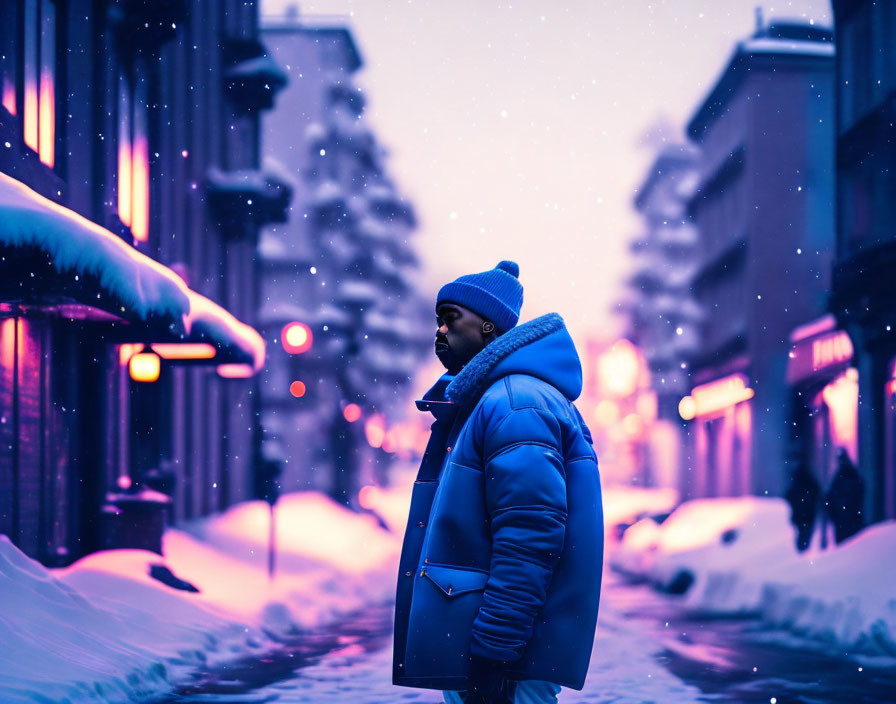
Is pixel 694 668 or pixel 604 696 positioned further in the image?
pixel 694 668

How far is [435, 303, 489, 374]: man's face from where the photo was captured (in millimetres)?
3896

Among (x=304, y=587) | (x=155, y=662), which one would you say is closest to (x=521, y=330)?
(x=155, y=662)

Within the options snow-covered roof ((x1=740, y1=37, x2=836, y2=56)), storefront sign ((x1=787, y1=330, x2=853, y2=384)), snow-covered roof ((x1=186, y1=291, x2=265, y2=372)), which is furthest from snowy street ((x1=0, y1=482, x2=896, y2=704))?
snow-covered roof ((x1=740, y1=37, x2=836, y2=56))

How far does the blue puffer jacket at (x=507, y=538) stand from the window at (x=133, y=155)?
12.4 meters

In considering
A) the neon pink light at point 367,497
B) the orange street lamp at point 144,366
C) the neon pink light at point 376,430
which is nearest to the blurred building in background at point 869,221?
the orange street lamp at point 144,366

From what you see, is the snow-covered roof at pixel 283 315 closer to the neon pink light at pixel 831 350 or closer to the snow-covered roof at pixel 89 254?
the neon pink light at pixel 831 350

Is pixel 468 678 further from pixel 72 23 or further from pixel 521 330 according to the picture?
pixel 72 23

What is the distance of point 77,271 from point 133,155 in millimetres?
7194

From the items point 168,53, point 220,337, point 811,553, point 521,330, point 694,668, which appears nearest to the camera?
point 521,330

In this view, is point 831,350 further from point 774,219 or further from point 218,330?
point 218,330

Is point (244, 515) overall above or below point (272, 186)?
below

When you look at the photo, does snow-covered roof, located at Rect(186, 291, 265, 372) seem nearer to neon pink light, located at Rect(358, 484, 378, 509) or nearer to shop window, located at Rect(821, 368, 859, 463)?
shop window, located at Rect(821, 368, 859, 463)

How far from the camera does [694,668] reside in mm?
9812

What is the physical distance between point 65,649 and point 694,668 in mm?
4995
